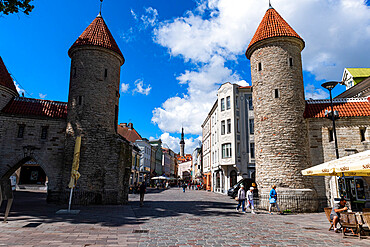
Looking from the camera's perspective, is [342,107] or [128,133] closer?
[342,107]

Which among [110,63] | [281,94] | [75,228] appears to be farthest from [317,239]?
[110,63]

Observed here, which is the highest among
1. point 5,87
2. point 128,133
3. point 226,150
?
point 128,133

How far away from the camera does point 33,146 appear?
18844 mm

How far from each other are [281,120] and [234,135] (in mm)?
16624

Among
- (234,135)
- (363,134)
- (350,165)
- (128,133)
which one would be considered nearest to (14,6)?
(350,165)

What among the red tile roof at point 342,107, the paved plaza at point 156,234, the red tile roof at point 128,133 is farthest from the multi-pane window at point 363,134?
the red tile roof at point 128,133

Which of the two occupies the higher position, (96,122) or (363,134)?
(96,122)

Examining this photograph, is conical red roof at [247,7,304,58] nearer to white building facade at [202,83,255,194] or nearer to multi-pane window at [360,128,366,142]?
multi-pane window at [360,128,366,142]

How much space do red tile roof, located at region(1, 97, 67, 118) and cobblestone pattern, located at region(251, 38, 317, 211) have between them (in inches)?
583

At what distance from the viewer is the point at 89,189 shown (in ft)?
58.1

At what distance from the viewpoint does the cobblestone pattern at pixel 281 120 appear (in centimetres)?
1642

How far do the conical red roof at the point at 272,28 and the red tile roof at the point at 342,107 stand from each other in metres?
4.93

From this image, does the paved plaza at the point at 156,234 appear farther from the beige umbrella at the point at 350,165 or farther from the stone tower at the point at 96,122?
the stone tower at the point at 96,122

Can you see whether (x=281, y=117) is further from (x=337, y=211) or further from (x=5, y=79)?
(x=5, y=79)
